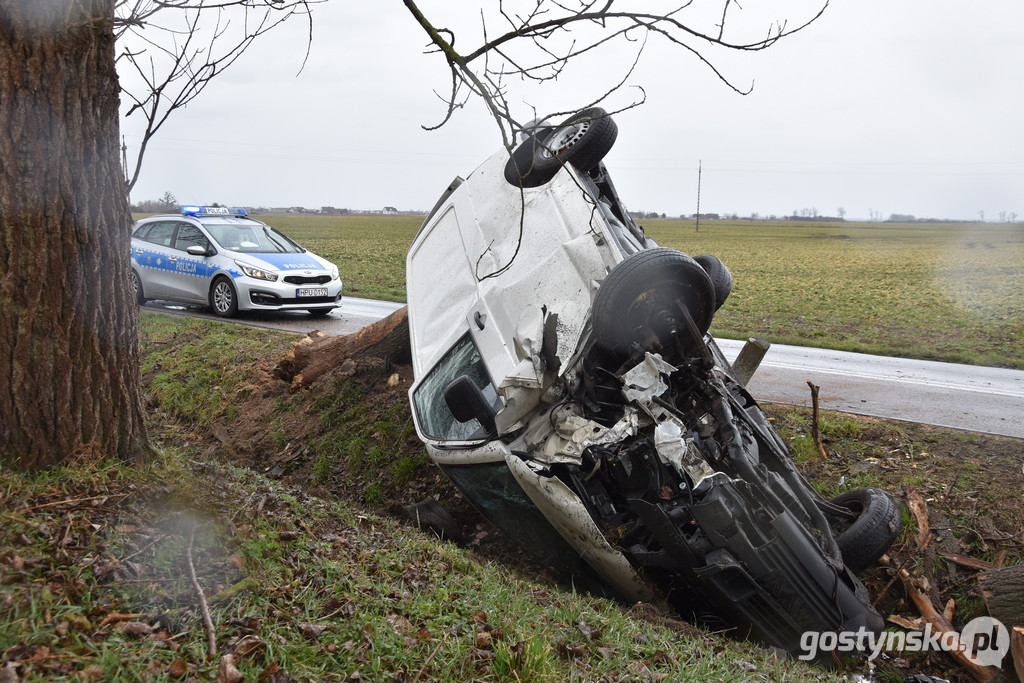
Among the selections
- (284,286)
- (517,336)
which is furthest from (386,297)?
(517,336)

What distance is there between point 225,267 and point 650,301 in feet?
30.9

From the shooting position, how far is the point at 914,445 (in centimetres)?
630

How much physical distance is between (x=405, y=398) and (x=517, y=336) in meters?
3.02

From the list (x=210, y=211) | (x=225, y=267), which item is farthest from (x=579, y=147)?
(x=210, y=211)

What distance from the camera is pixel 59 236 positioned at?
3406 mm

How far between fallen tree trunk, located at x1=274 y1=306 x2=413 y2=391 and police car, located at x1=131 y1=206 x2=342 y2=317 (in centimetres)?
374

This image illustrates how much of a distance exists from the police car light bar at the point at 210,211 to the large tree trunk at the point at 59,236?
9.97 m

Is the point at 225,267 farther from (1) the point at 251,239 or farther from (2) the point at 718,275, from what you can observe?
(2) the point at 718,275

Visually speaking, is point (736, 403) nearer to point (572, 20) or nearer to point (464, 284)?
point (464, 284)

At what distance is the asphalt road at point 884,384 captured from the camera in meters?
7.45

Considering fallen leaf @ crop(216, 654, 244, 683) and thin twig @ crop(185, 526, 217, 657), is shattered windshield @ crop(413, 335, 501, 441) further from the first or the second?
fallen leaf @ crop(216, 654, 244, 683)

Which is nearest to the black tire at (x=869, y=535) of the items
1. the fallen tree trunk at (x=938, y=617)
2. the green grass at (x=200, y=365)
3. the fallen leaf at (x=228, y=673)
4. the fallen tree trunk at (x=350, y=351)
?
the fallen tree trunk at (x=938, y=617)

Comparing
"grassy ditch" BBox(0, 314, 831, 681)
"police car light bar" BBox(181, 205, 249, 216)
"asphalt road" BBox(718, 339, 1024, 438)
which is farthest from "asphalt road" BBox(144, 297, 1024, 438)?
"grassy ditch" BBox(0, 314, 831, 681)

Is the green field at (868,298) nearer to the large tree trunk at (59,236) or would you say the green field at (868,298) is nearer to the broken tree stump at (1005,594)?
the broken tree stump at (1005,594)
